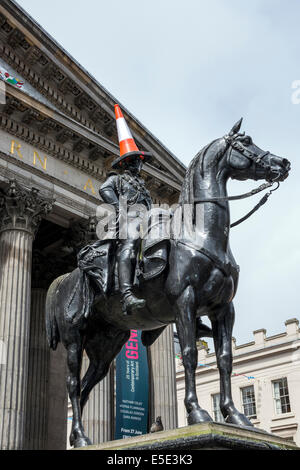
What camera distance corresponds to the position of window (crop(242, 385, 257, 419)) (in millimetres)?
38562

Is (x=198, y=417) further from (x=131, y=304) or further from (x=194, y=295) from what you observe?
(x=131, y=304)

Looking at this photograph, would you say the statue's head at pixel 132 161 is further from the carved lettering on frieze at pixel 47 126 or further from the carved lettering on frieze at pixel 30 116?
the carved lettering on frieze at pixel 47 126

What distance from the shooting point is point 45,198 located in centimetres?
1772

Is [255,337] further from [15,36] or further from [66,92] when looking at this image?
[15,36]

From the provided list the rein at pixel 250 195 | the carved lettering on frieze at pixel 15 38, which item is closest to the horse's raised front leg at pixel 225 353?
the rein at pixel 250 195

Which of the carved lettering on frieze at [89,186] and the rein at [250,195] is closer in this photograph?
the rein at [250,195]

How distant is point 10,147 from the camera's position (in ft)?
57.9

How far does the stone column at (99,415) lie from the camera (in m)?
17.1

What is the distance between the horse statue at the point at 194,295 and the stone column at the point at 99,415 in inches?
435

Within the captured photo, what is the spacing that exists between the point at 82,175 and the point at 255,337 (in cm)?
2438

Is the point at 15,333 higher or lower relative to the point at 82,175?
lower

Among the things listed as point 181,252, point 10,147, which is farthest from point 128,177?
point 10,147

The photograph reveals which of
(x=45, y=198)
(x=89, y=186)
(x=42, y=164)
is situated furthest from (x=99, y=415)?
(x=42, y=164)

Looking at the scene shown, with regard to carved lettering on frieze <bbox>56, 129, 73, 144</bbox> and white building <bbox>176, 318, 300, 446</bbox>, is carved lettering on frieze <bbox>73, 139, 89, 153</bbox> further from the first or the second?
white building <bbox>176, 318, 300, 446</bbox>
